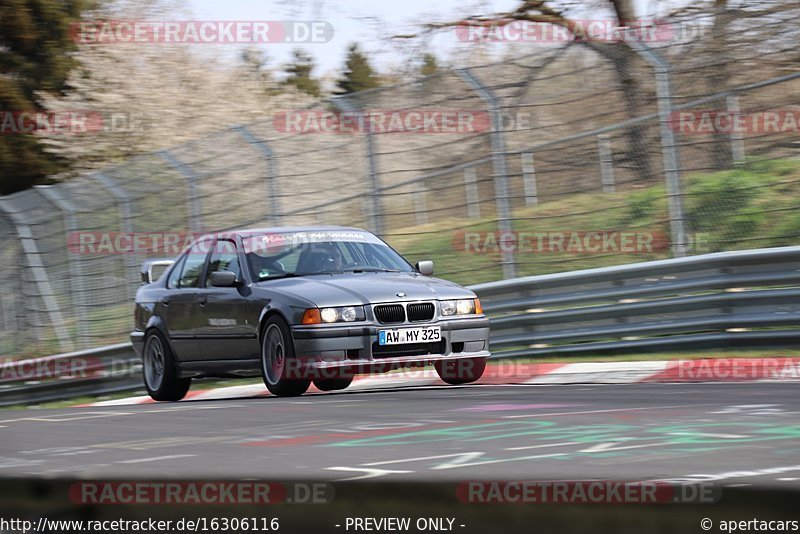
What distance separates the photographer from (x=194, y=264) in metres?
11.2

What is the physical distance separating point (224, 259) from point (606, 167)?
13.6 ft

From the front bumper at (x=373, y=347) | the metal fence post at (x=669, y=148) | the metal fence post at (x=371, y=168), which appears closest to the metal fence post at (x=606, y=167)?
the metal fence post at (x=669, y=148)

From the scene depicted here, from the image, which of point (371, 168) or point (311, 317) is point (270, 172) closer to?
point (371, 168)

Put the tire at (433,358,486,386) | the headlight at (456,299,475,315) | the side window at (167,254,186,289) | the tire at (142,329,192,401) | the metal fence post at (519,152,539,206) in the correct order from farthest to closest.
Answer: the metal fence post at (519,152,539,206)
the side window at (167,254,186,289)
the tire at (142,329,192,401)
the tire at (433,358,486,386)
the headlight at (456,299,475,315)

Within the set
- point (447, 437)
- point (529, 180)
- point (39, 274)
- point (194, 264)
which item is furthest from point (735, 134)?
point (39, 274)

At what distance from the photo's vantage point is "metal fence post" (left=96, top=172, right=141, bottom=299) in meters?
16.2

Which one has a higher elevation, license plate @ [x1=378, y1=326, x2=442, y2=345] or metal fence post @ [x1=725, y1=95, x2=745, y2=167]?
metal fence post @ [x1=725, y1=95, x2=745, y2=167]

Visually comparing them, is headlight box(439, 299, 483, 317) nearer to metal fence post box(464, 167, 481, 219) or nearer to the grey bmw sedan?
the grey bmw sedan

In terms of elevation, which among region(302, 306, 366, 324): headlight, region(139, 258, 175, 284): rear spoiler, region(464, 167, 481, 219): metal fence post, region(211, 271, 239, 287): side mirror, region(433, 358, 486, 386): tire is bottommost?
region(433, 358, 486, 386): tire

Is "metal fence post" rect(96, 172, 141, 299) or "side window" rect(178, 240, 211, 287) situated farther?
"metal fence post" rect(96, 172, 141, 299)

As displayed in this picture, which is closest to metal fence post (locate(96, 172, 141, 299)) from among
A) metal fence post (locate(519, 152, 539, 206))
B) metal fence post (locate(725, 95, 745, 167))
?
metal fence post (locate(519, 152, 539, 206))

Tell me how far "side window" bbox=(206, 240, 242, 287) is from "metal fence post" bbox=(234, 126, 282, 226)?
3.29 meters

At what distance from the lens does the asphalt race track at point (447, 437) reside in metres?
3.78

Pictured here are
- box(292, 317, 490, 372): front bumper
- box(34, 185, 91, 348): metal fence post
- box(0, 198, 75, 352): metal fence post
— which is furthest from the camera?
box(0, 198, 75, 352): metal fence post
